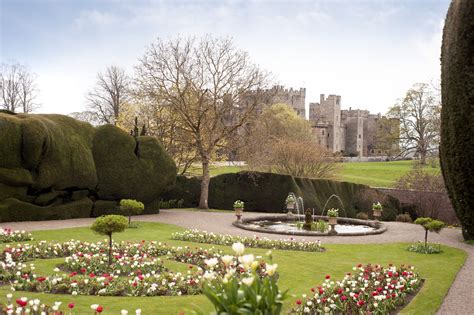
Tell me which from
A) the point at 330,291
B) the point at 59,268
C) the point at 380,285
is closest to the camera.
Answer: the point at 330,291

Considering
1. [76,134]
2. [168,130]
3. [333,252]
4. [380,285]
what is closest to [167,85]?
[168,130]

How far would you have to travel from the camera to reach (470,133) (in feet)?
48.9

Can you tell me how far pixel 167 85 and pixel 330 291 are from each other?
20.1 metres

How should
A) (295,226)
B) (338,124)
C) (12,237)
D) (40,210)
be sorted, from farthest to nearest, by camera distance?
(338,124), (295,226), (40,210), (12,237)

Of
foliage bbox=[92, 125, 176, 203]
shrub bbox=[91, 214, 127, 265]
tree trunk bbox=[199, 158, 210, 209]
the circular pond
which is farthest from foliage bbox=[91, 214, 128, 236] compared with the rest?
tree trunk bbox=[199, 158, 210, 209]

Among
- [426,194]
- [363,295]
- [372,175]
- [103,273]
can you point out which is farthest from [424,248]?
[372,175]

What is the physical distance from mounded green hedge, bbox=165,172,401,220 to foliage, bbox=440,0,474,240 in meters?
11.2

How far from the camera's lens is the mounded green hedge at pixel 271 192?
88.1ft

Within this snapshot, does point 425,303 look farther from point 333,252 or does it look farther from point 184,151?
point 184,151

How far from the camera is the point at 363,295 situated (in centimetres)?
823

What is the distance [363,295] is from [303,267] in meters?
3.14

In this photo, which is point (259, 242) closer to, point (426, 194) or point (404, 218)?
point (404, 218)

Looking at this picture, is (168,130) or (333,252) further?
(168,130)

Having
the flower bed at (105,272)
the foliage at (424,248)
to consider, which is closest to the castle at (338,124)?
the foliage at (424,248)
